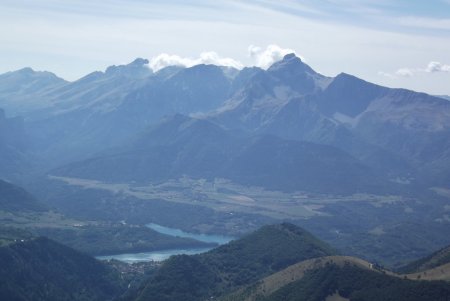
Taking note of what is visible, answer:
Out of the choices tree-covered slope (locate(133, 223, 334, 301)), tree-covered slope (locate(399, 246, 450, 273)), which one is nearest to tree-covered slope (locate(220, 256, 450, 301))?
tree-covered slope (locate(133, 223, 334, 301))

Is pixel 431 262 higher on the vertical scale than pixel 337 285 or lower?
lower

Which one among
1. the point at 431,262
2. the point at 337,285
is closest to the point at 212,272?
the point at 337,285

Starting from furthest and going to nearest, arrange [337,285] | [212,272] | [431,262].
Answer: [212,272] < [431,262] < [337,285]

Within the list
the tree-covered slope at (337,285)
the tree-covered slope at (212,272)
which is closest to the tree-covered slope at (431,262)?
the tree-covered slope at (337,285)

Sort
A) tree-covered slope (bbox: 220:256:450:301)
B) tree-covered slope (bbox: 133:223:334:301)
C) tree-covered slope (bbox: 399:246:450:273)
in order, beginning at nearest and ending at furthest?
tree-covered slope (bbox: 220:256:450:301) < tree-covered slope (bbox: 399:246:450:273) < tree-covered slope (bbox: 133:223:334:301)

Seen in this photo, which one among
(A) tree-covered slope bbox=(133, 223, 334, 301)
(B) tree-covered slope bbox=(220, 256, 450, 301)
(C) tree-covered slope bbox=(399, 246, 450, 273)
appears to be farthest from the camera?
(A) tree-covered slope bbox=(133, 223, 334, 301)

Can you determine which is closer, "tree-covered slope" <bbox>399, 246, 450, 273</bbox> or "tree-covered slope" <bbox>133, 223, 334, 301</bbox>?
"tree-covered slope" <bbox>399, 246, 450, 273</bbox>

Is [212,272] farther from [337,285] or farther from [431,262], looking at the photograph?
[431,262]

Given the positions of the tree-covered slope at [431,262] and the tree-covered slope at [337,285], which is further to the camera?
the tree-covered slope at [431,262]

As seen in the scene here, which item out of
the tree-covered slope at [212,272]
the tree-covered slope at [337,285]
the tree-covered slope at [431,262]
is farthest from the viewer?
the tree-covered slope at [212,272]

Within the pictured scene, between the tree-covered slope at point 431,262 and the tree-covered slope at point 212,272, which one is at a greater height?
the tree-covered slope at point 431,262

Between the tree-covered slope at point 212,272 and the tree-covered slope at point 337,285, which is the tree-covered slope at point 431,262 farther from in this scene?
the tree-covered slope at point 212,272

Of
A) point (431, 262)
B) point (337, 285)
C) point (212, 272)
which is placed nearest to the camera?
point (337, 285)

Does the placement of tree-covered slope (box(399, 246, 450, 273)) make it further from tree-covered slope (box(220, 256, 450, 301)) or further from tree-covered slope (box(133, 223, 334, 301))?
tree-covered slope (box(133, 223, 334, 301))
